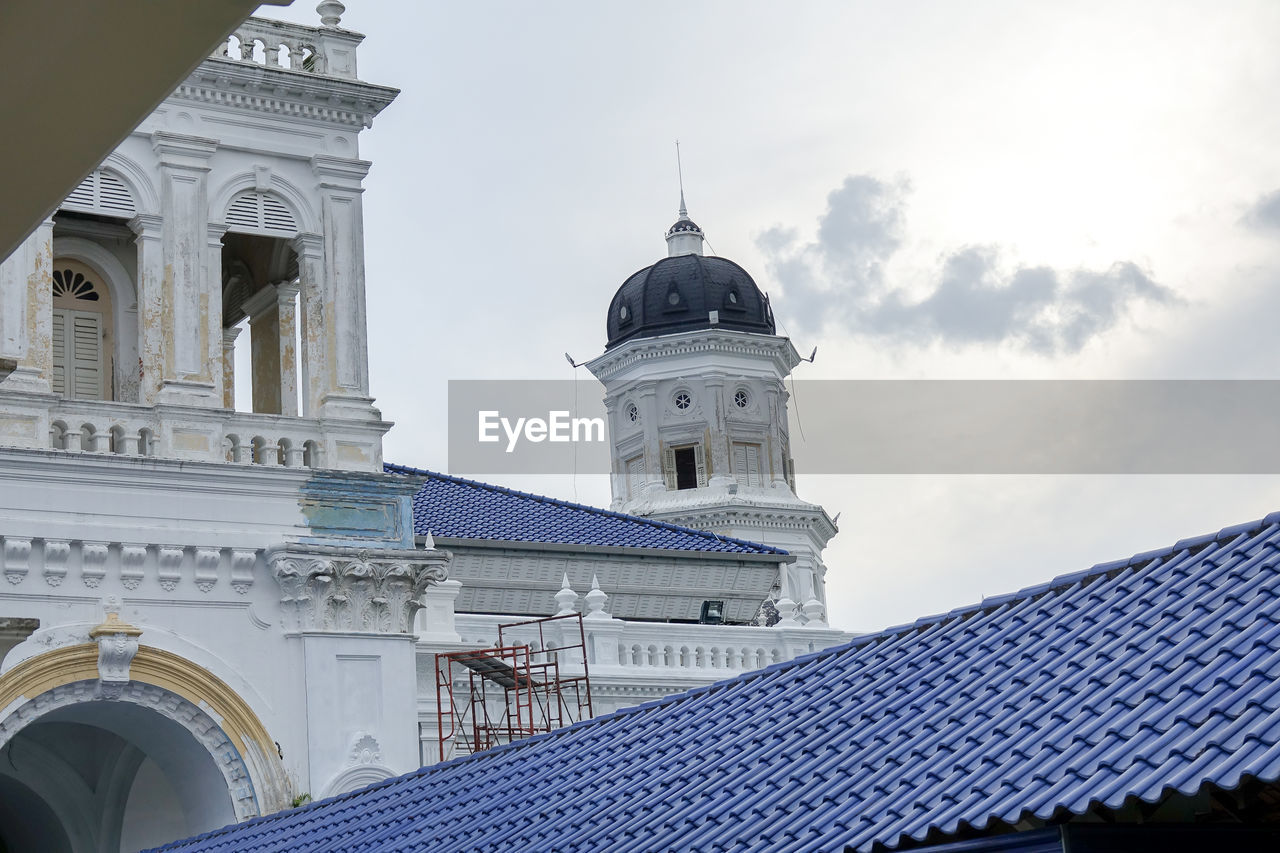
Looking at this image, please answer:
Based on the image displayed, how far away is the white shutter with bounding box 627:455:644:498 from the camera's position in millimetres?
58062

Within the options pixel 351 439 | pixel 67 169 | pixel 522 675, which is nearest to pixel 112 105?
pixel 67 169

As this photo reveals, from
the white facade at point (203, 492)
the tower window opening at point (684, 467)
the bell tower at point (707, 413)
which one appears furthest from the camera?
the tower window opening at point (684, 467)

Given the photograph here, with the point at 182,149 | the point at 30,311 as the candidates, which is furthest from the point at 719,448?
the point at 30,311

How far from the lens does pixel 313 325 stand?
23.3 m

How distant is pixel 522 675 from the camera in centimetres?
2439

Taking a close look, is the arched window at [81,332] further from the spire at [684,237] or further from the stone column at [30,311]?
the spire at [684,237]

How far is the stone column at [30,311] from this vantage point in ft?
68.0

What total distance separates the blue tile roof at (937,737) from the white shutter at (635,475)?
40.4m

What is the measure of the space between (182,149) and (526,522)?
958 cm

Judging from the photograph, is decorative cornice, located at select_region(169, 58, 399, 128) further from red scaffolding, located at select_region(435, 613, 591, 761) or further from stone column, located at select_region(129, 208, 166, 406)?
red scaffolding, located at select_region(435, 613, 591, 761)

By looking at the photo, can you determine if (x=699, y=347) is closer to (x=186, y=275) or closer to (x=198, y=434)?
(x=186, y=275)

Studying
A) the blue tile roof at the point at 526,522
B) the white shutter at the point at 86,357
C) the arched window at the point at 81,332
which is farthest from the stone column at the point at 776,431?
the white shutter at the point at 86,357

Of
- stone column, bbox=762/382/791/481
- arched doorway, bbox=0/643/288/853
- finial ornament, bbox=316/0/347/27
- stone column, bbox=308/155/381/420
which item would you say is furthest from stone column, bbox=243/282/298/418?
stone column, bbox=762/382/791/481

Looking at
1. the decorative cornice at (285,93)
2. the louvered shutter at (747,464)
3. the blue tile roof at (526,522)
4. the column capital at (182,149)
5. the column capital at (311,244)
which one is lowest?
the blue tile roof at (526,522)
